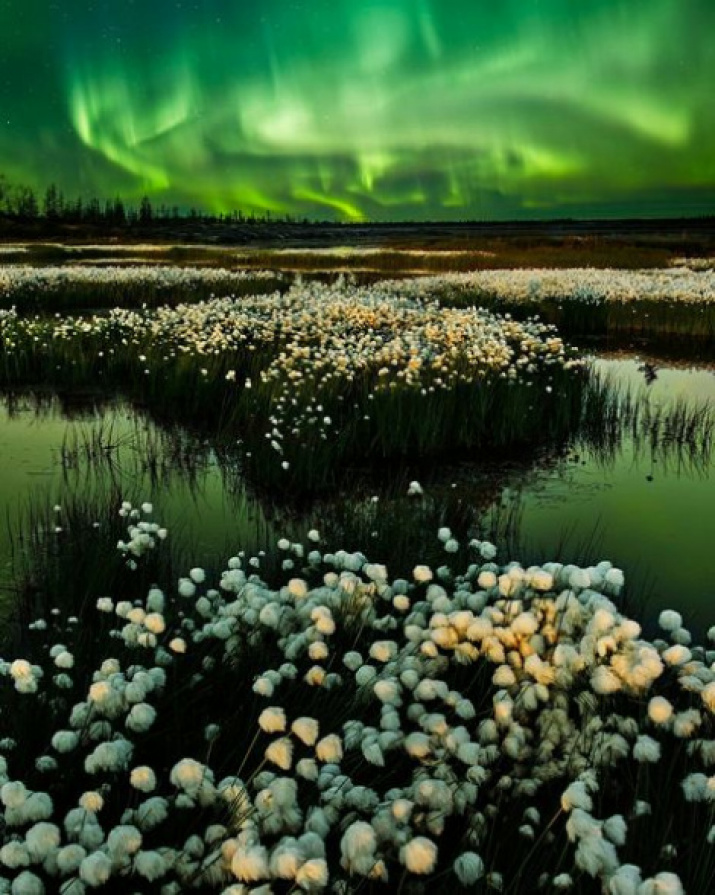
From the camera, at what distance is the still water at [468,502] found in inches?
312

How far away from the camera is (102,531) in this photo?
24.6 feet

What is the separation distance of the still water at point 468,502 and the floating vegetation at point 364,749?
6.97ft

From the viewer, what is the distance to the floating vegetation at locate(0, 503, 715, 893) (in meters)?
3.25

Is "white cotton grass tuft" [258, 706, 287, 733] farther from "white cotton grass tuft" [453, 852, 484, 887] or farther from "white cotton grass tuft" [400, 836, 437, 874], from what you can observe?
"white cotton grass tuft" [453, 852, 484, 887]

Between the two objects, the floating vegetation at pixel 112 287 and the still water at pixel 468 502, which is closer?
the still water at pixel 468 502

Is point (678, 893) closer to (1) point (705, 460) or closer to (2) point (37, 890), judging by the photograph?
(2) point (37, 890)

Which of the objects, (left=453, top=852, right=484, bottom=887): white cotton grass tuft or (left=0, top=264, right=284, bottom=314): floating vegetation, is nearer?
(left=453, top=852, right=484, bottom=887): white cotton grass tuft

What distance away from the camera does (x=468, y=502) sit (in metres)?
9.47

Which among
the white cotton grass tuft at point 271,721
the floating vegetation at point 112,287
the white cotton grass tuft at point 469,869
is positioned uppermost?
the floating vegetation at point 112,287

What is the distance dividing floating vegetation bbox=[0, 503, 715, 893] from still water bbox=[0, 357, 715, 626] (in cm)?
212

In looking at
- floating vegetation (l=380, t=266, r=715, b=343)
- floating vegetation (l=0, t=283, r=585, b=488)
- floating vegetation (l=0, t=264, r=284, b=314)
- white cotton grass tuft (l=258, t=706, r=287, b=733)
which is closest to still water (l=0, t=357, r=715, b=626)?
floating vegetation (l=0, t=283, r=585, b=488)

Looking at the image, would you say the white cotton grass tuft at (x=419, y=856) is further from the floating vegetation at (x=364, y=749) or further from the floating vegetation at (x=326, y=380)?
the floating vegetation at (x=326, y=380)

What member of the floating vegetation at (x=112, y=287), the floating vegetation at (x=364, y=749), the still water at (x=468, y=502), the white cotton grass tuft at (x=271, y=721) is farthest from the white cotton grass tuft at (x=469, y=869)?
the floating vegetation at (x=112, y=287)

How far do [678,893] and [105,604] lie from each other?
3.25m
